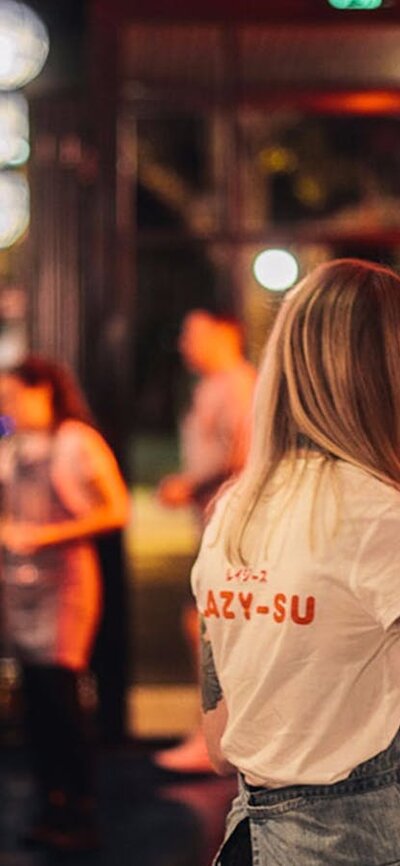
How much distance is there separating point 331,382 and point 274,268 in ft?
18.5

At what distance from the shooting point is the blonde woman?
2.35m

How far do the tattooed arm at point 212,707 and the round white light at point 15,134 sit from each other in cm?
567

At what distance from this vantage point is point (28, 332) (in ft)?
26.2

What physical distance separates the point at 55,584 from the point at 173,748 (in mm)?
2089

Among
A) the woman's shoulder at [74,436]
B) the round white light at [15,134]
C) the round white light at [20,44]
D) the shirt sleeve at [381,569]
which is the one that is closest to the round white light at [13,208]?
the round white light at [15,134]

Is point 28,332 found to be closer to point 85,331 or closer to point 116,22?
point 85,331

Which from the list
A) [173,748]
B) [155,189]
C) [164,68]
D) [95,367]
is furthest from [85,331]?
[173,748]

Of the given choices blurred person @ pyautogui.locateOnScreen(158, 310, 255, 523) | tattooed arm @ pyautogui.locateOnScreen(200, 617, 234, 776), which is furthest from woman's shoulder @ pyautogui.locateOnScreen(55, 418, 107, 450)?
tattooed arm @ pyautogui.locateOnScreen(200, 617, 234, 776)

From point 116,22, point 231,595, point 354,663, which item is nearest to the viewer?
point 354,663

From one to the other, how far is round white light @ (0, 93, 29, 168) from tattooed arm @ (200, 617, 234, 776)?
5667 mm

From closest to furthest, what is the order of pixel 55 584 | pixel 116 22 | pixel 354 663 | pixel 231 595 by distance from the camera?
pixel 354 663
pixel 231 595
pixel 55 584
pixel 116 22

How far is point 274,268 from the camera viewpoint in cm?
803

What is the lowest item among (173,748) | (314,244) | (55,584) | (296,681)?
(173,748)

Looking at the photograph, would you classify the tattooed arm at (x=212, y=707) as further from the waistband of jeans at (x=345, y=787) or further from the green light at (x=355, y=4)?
the green light at (x=355, y=4)
